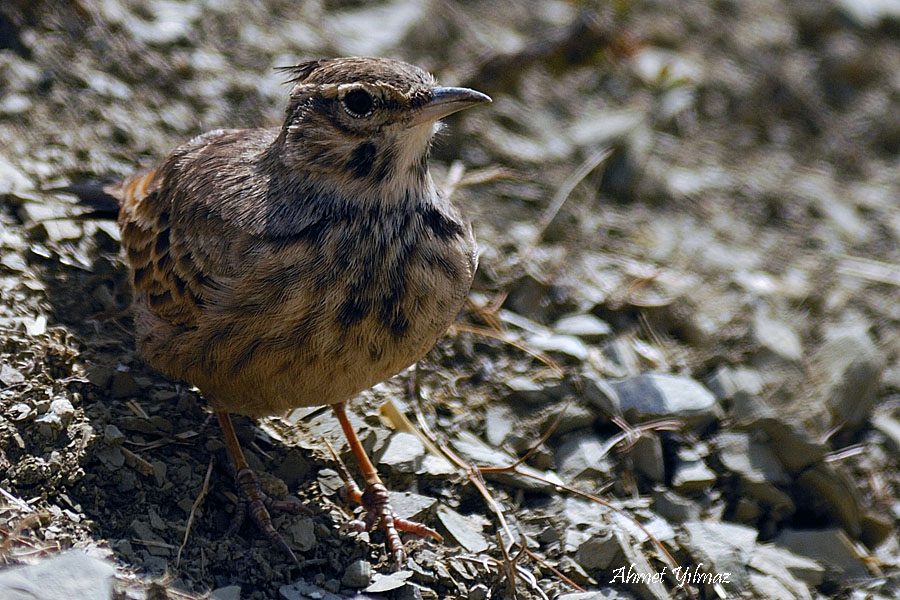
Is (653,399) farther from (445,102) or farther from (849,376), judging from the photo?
(445,102)

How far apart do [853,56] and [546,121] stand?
3.51m

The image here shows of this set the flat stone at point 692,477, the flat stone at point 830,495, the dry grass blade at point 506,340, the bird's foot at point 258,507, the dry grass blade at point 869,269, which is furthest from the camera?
the dry grass blade at point 869,269

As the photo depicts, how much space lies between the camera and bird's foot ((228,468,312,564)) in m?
4.71

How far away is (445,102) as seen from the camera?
4.57 metres

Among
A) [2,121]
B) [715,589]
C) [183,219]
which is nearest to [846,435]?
[715,589]

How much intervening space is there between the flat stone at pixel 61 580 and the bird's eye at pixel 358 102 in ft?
7.18

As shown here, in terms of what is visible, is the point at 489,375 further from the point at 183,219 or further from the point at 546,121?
the point at 546,121

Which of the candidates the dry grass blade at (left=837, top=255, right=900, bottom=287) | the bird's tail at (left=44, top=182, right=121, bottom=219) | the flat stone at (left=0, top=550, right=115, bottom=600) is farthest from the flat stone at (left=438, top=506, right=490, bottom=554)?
the dry grass blade at (left=837, top=255, right=900, bottom=287)

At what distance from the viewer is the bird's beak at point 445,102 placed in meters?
4.58

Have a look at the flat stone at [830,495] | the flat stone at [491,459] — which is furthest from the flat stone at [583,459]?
the flat stone at [830,495]

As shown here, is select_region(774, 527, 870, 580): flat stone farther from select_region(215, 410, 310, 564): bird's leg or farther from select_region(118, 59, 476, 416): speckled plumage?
select_region(215, 410, 310, 564): bird's leg

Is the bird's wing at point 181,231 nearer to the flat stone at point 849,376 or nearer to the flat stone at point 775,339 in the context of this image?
the flat stone at point 775,339

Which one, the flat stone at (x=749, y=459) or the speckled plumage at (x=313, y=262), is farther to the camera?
the flat stone at (x=749, y=459)

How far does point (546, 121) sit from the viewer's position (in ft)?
26.7
